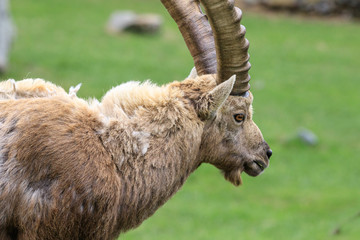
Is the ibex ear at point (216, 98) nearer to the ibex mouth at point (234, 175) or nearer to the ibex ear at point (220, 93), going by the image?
the ibex ear at point (220, 93)

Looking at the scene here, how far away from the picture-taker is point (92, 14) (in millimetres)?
25328

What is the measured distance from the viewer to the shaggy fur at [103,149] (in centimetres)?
425

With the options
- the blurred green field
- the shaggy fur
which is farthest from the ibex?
the blurred green field

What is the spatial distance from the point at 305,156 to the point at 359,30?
12793mm

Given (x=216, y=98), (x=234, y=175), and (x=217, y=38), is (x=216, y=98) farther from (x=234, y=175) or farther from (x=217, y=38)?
(x=234, y=175)

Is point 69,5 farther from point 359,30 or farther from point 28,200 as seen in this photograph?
point 28,200

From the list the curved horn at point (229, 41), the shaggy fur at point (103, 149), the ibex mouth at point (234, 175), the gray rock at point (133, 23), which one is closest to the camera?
the shaggy fur at point (103, 149)

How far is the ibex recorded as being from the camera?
4.25 metres

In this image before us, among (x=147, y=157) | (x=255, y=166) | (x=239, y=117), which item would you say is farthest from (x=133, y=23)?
(x=147, y=157)

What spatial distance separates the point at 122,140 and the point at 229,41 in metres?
1.05

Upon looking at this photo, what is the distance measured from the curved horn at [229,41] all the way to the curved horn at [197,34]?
31cm

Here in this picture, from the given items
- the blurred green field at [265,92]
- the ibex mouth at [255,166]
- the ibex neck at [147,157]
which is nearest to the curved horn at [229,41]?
the ibex neck at [147,157]

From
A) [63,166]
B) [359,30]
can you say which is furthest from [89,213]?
[359,30]

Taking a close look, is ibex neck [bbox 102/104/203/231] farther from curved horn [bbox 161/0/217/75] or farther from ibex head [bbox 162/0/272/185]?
curved horn [bbox 161/0/217/75]
